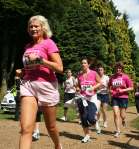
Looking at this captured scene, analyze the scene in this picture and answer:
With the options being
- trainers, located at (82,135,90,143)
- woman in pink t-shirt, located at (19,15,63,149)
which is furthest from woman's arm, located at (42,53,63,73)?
trainers, located at (82,135,90,143)

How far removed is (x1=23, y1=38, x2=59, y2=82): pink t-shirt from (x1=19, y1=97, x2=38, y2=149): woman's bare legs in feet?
Result: 1.15

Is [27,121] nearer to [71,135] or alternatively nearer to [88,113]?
[88,113]

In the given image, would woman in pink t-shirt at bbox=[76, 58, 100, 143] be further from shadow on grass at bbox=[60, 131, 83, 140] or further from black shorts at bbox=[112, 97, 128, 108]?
black shorts at bbox=[112, 97, 128, 108]

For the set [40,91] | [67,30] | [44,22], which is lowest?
[40,91]

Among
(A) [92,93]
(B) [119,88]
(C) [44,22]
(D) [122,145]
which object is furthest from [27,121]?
(B) [119,88]

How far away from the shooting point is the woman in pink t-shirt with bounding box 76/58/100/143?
39.0 ft

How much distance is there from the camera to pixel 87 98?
12.1 meters

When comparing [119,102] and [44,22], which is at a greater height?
[44,22]

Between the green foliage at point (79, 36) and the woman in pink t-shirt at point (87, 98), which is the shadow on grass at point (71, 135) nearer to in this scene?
the woman in pink t-shirt at point (87, 98)

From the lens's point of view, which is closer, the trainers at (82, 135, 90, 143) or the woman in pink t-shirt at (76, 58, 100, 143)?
the trainers at (82, 135, 90, 143)

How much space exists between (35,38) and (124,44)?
176ft

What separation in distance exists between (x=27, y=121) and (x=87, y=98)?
5.25 metres

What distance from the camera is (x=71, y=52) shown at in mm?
43844

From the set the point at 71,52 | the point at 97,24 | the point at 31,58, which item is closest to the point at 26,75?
the point at 31,58
